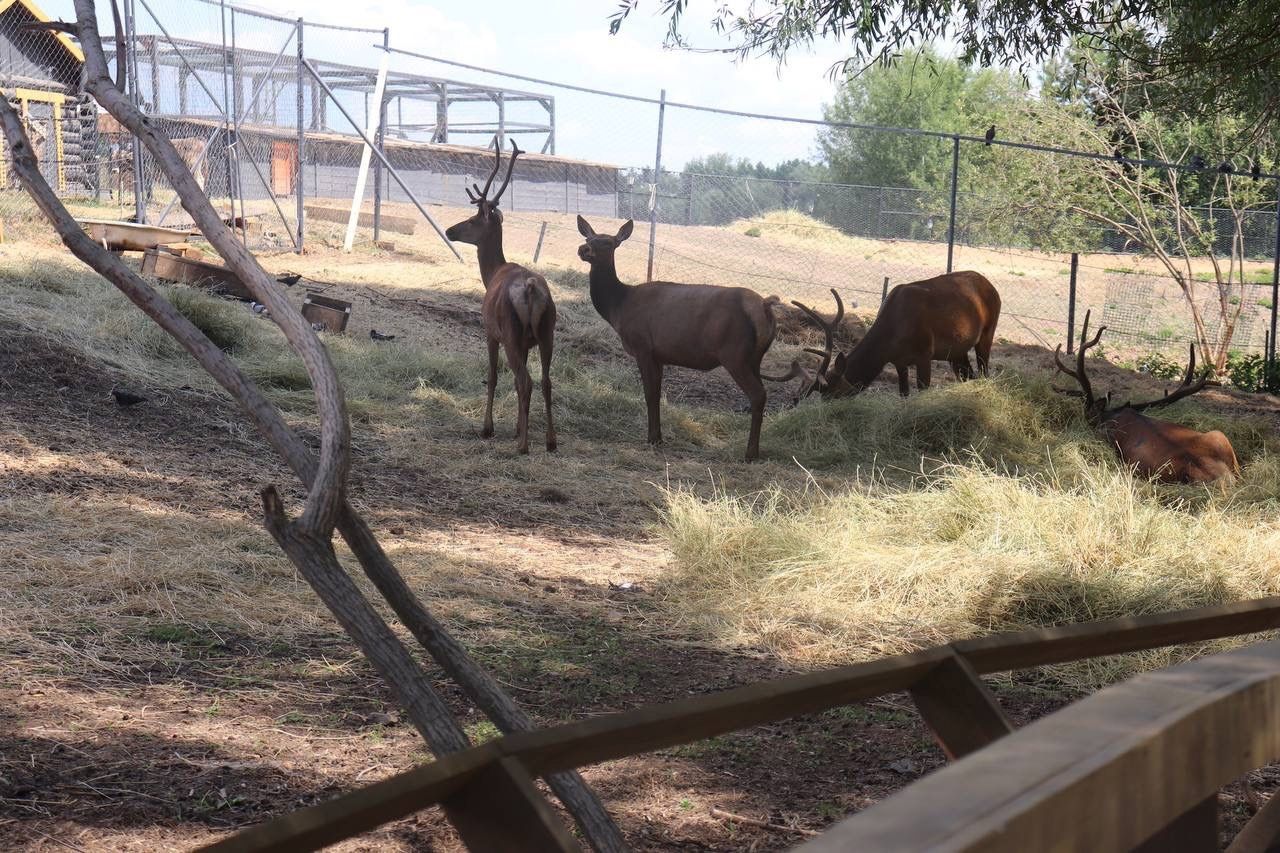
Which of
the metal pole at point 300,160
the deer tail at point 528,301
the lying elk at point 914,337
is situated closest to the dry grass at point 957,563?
the deer tail at point 528,301

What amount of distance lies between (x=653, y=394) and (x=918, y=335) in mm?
2388

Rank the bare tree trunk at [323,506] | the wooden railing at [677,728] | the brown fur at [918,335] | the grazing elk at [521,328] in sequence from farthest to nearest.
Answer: the brown fur at [918,335]
the grazing elk at [521,328]
the bare tree trunk at [323,506]
the wooden railing at [677,728]

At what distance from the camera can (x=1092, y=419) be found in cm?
888

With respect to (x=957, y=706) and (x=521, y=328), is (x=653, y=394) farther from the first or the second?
(x=957, y=706)

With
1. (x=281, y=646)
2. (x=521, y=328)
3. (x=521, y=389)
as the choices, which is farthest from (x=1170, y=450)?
(x=281, y=646)

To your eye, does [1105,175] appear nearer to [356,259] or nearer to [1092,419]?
[1092,419]

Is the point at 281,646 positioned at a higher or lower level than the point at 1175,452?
lower

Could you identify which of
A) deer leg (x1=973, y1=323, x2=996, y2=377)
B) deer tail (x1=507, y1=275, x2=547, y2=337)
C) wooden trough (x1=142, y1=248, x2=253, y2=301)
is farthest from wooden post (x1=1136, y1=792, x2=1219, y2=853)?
wooden trough (x1=142, y1=248, x2=253, y2=301)

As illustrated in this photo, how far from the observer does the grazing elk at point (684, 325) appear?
364 inches

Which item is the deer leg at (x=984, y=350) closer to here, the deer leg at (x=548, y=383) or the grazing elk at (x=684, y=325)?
the grazing elk at (x=684, y=325)

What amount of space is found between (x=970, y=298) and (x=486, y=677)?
28.4 ft

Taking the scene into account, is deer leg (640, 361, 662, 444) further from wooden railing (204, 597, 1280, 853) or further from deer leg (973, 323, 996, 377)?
wooden railing (204, 597, 1280, 853)

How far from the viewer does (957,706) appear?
1.38m

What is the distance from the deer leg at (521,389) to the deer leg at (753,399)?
1.55 meters
